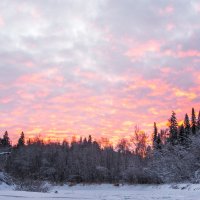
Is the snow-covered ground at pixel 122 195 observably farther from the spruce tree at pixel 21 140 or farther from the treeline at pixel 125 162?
the spruce tree at pixel 21 140

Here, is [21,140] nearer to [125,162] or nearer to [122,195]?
[125,162]

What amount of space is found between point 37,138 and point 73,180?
8211 centimetres

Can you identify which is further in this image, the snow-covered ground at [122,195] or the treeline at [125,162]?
the treeline at [125,162]

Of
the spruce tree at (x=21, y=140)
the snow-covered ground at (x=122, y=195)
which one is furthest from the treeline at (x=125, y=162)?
the spruce tree at (x=21, y=140)

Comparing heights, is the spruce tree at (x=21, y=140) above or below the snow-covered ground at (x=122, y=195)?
above

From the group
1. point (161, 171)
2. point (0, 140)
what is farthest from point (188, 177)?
point (0, 140)

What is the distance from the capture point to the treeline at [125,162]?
4669 cm

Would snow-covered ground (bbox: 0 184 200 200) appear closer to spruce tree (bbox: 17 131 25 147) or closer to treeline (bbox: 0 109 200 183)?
treeline (bbox: 0 109 200 183)


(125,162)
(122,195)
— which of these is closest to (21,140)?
(125,162)

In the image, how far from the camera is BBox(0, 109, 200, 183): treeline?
46.7 metres

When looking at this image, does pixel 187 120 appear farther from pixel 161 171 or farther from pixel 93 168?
pixel 161 171

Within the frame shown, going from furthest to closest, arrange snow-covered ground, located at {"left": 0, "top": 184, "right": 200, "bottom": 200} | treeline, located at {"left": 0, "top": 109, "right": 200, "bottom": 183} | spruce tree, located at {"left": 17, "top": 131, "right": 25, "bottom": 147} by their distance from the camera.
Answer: spruce tree, located at {"left": 17, "top": 131, "right": 25, "bottom": 147} < treeline, located at {"left": 0, "top": 109, "right": 200, "bottom": 183} < snow-covered ground, located at {"left": 0, "top": 184, "right": 200, "bottom": 200}

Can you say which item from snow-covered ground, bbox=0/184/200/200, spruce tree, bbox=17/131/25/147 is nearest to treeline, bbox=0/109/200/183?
snow-covered ground, bbox=0/184/200/200

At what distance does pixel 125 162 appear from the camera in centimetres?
8769
